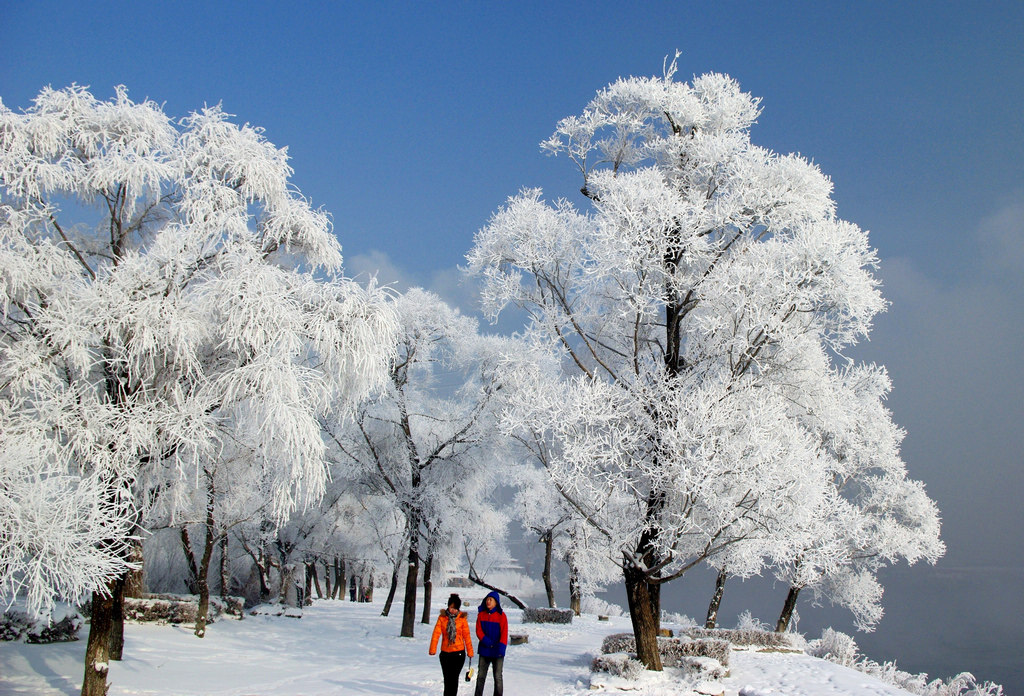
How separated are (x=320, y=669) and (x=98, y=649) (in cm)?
569

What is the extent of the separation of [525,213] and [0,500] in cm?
971

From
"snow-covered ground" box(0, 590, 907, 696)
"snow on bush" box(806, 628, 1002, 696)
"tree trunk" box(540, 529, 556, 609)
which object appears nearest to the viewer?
"snow-covered ground" box(0, 590, 907, 696)

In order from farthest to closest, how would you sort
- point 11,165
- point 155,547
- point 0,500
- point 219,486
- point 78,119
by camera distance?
point 155,547 < point 219,486 < point 78,119 < point 11,165 < point 0,500

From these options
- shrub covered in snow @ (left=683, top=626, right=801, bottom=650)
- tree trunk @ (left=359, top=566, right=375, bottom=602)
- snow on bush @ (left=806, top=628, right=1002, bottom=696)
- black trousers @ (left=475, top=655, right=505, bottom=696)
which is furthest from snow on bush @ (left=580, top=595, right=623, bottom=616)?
black trousers @ (left=475, top=655, right=505, bottom=696)

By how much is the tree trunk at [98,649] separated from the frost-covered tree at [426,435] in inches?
395

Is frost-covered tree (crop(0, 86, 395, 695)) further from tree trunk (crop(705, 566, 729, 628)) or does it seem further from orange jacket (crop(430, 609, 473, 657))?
tree trunk (crop(705, 566, 729, 628))

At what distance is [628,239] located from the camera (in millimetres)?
12086

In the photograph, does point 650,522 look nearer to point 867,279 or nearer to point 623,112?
point 867,279

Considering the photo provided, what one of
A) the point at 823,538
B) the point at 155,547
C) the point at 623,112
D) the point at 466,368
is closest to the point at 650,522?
the point at 823,538

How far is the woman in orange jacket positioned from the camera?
8797mm

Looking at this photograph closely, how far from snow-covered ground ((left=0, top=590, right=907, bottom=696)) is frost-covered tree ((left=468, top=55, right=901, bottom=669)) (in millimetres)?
2217

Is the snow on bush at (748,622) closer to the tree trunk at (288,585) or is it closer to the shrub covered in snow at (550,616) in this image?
the shrub covered in snow at (550,616)

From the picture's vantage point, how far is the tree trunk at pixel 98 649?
921cm

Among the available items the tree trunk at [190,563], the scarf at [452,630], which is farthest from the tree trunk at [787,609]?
the tree trunk at [190,563]
